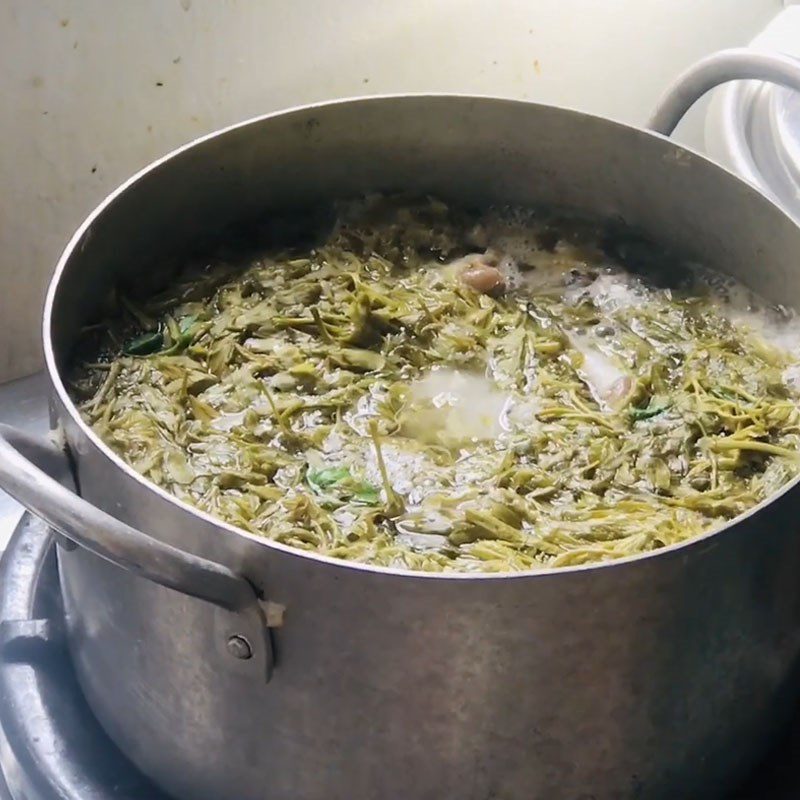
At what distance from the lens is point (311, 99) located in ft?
4.43

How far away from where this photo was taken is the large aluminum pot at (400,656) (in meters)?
0.60

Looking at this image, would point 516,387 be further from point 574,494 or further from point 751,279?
point 751,279

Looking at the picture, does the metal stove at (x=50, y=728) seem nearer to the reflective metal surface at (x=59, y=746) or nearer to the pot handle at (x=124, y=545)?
the reflective metal surface at (x=59, y=746)

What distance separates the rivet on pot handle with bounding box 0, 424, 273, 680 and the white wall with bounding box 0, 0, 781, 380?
652mm

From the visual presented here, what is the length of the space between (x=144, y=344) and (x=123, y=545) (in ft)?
1.55

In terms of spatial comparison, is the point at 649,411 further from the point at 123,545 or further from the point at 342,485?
the point at 123,545

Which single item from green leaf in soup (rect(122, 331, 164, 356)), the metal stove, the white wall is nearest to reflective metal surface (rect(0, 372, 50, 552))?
the white wall

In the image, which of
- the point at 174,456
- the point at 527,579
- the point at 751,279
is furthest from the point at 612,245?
the point at 527,579

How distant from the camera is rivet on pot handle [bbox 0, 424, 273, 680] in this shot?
0.58 metres

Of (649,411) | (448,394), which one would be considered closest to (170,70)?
(448,394)

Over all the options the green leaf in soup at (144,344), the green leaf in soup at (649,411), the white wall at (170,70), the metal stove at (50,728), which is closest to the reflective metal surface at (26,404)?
the white wall at (170,70)

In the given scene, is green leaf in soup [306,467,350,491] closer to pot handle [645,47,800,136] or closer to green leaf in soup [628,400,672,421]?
green leaf in soup [628,400,672,421]

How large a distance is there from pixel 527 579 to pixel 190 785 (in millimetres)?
307

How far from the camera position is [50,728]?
0.80 m
